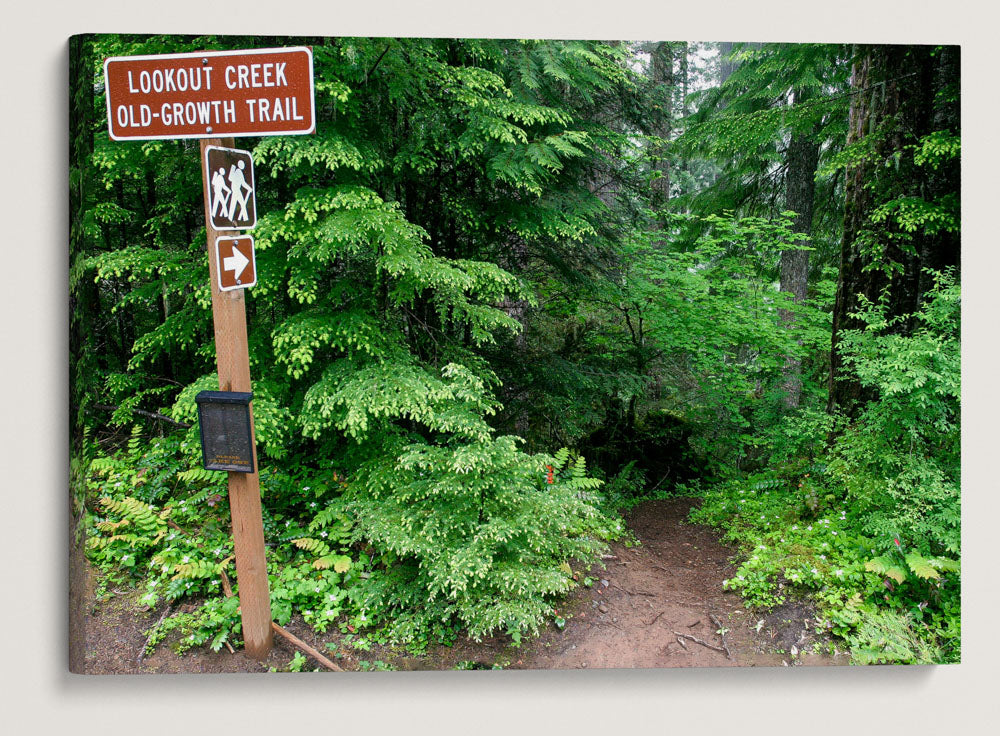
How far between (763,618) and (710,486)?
2.18 m

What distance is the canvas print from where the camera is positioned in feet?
10.1

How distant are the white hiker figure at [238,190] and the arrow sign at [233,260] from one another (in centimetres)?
13

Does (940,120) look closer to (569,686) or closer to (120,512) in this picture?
(569,686)

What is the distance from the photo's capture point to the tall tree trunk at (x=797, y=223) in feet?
16.6

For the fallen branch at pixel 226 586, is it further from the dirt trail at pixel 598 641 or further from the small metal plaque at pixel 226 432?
the small metal plaque at pixel 226 432

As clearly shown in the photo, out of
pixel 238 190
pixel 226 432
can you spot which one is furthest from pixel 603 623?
pixel 238 190

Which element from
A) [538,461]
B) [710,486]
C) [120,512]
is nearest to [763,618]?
[538,461]

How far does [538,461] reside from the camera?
10.8 ft

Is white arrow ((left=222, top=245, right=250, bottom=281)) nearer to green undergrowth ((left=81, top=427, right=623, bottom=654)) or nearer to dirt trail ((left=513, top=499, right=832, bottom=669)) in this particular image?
green undergrowth ((left=81, top=427, right=623, bottom=654))

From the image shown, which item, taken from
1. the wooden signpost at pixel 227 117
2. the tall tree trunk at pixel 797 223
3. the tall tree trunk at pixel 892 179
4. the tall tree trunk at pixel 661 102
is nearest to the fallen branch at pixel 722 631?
the tall tree trunk at pixel 892 179

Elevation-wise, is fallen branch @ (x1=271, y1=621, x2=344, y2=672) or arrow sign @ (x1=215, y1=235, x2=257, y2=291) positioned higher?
arrow sign @ (x1=215, y1=235, x2=257, y2=291)

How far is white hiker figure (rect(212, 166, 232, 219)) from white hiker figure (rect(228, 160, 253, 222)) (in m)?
0.03

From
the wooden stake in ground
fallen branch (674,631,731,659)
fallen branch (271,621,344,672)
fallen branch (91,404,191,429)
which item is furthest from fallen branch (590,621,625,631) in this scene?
fallen branch (91,404,191,429)

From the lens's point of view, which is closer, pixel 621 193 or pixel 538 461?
pixel 538 461
